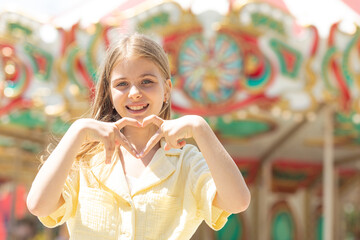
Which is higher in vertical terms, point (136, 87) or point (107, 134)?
point (136, 87)

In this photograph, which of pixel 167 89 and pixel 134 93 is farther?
pixel 167 89

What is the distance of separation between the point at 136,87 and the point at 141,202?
0.83 ft

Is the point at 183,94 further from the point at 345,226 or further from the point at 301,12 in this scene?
the point at 345,226

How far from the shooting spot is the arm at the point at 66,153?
1258 mm

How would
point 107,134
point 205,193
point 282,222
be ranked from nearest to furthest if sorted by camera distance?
1. point 107,134
2. point 205,193
3. point 282,222

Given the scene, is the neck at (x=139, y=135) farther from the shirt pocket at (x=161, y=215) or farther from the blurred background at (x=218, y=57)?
the blurred background at (x=218, y=57)

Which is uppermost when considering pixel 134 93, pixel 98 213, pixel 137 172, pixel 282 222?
pixel 282 222

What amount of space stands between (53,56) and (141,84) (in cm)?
411

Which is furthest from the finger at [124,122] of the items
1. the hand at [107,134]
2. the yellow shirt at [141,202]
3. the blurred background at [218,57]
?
the blurred background at [218,57]

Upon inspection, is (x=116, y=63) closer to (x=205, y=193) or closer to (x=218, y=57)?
(x=205, y=193)

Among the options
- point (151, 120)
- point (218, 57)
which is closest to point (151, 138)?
point (151, 120)

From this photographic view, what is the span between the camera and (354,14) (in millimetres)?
5910

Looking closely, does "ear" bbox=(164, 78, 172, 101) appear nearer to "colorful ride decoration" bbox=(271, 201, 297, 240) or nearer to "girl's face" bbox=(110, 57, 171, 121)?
"girl's face" bbox=(110, 57, 171, 121)

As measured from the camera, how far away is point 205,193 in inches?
53.4
